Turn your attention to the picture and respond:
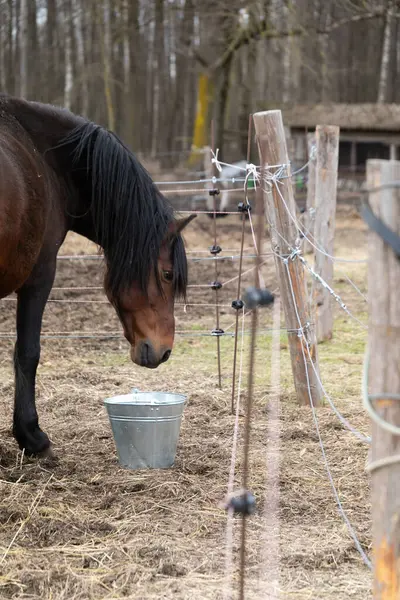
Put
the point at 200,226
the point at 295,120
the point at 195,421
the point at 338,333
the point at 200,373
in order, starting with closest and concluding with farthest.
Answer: the point at 195,421 < the point at 200,373 < the point at 338,333 < the point at 200,226 < the point at 295,120

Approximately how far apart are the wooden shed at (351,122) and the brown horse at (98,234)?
16828mm

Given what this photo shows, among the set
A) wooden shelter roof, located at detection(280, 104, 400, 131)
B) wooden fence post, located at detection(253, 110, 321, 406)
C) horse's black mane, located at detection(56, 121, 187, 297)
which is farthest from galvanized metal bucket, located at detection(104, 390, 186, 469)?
wooden shelter roof, located at detection(280, 104, 400, 131)

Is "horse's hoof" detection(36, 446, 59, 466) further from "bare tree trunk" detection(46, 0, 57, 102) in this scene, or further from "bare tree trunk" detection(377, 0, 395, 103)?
"bare tree trunk" detection(377, 0, 395, 103)

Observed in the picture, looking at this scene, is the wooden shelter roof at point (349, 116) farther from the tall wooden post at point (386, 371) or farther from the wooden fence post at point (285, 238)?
the tall wooden post at point (386, 371)

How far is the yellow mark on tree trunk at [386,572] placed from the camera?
1666 mm

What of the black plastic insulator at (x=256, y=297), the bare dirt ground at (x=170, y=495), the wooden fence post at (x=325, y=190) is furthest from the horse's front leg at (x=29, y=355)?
the wooden fence post at (x=325, y=190)

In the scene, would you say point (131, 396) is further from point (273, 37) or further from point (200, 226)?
point (273, 37)

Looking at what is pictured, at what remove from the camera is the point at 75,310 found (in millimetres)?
7633

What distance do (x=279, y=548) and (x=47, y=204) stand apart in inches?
78.2

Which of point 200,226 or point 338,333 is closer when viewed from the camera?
point 338,333

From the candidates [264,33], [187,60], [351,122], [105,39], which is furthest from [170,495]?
[187,60]

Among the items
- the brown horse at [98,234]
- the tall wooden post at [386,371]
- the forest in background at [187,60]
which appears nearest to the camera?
the tall wooden post at [386,371]

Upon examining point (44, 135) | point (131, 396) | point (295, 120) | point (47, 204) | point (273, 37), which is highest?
point (273, 37)

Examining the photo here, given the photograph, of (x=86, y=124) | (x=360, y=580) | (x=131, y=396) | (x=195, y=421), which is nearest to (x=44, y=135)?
(x=86, y=124)
